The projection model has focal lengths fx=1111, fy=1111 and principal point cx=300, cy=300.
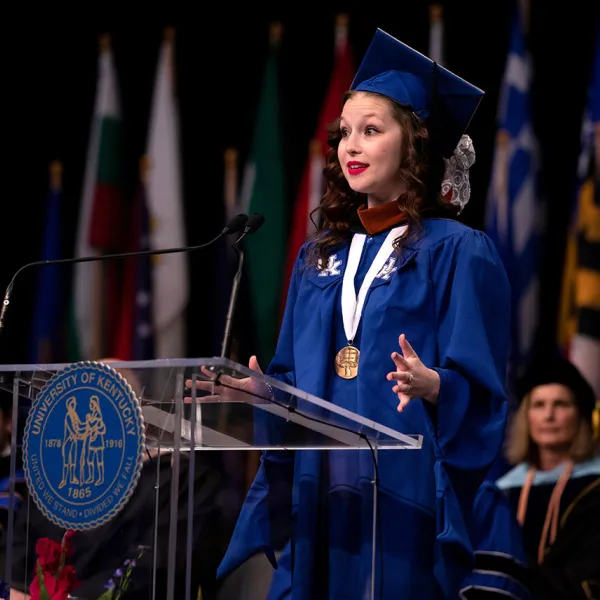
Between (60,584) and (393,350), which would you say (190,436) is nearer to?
(60,584)

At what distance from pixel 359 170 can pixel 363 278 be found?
1.02 feet

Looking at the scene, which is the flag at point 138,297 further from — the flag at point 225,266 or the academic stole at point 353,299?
the academic stole at point 353,299

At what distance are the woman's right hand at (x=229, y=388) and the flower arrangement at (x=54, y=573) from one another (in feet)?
1.46

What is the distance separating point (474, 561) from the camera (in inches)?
105

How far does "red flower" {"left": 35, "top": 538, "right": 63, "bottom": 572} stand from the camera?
8.17 ft

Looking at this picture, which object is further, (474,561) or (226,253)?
(226,253)

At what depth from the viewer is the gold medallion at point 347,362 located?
2867mm

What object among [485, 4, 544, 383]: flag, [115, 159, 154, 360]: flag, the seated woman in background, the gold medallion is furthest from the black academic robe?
[115, 159, 154, 360]: flag

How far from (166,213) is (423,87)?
506cm

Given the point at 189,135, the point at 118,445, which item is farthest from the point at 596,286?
the point at 118,445

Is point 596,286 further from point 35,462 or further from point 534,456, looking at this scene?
point 35,462

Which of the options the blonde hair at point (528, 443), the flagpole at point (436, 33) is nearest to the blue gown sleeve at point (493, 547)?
the blonde hair at point (528, 443)

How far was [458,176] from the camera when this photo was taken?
326 cm

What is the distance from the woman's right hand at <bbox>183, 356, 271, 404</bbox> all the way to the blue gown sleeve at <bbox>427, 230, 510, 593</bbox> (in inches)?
20.7
